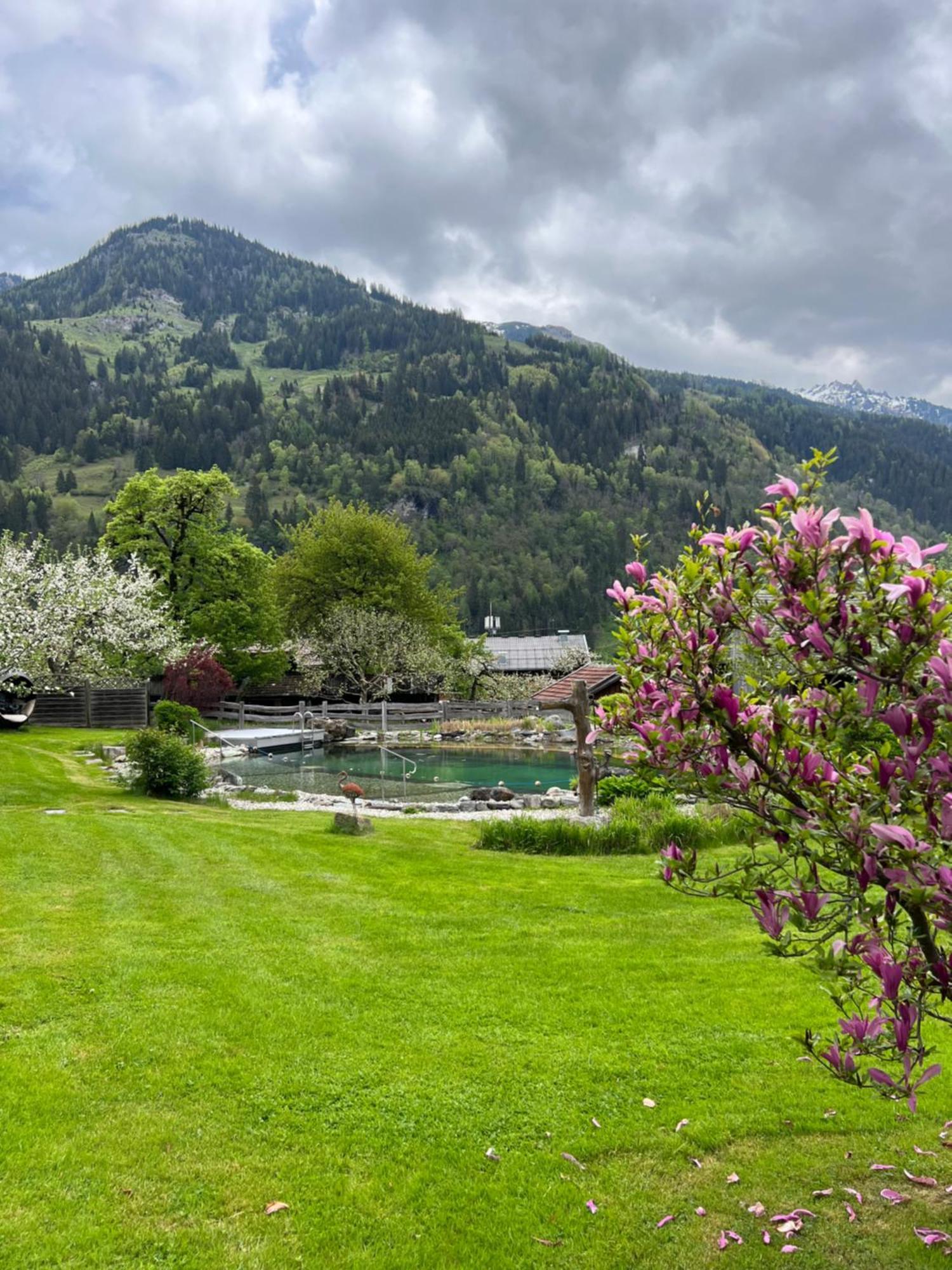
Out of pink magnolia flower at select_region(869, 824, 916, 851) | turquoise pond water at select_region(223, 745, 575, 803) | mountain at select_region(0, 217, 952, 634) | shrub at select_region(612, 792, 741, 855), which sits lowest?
turquoise pond water at select_region(223, 745, 575, 803)

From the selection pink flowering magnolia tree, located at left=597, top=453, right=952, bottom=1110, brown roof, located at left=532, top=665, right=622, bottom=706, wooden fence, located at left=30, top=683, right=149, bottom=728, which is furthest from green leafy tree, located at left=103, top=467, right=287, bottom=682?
pink flowering magnolia tree, located at left=597, top=453, right=952, bottom=1110

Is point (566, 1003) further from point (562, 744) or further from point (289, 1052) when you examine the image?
point (562, 744)

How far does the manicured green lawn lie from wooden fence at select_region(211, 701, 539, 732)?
32.6 m

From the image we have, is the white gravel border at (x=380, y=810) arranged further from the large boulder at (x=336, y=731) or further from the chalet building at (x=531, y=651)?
the chalet building at (x=531, y=651)

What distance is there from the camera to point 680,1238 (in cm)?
357

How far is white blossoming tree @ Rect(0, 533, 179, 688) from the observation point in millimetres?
23828

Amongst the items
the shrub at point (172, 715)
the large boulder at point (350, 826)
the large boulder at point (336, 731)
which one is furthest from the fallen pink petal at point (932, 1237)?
the large boulder at point (336, 731)

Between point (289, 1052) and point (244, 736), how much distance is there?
2934cm

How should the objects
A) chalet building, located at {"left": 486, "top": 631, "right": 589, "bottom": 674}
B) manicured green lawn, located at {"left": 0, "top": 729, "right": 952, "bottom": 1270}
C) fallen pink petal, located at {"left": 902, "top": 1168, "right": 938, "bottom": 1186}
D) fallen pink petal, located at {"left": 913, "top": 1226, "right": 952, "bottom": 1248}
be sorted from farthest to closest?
chalet building, located at {"left": 486, "top": 631, "right": 589, "bottom": 674} < fallen pink petal, located at {"left": 902, "top": 1168, "right": 938, "bottom": 1186} < manicured green lawn, located at {"left": 0, "top": 729, "right": 952, "bottom": 1270} < fallen pink petal, located at {"left": 913, "top": 1226, "right": 952, "bottom": 1248}

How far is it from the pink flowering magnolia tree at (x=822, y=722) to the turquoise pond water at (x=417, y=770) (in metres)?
19.7

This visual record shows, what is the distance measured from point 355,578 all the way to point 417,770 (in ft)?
88.6

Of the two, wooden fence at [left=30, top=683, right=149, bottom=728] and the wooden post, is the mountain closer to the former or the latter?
wooden fence at [left=30, top=683, right=149, bottom=728]

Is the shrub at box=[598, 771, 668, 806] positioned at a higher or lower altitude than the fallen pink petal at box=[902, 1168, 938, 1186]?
lower

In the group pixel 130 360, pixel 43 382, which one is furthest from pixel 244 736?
pixel 130 360
